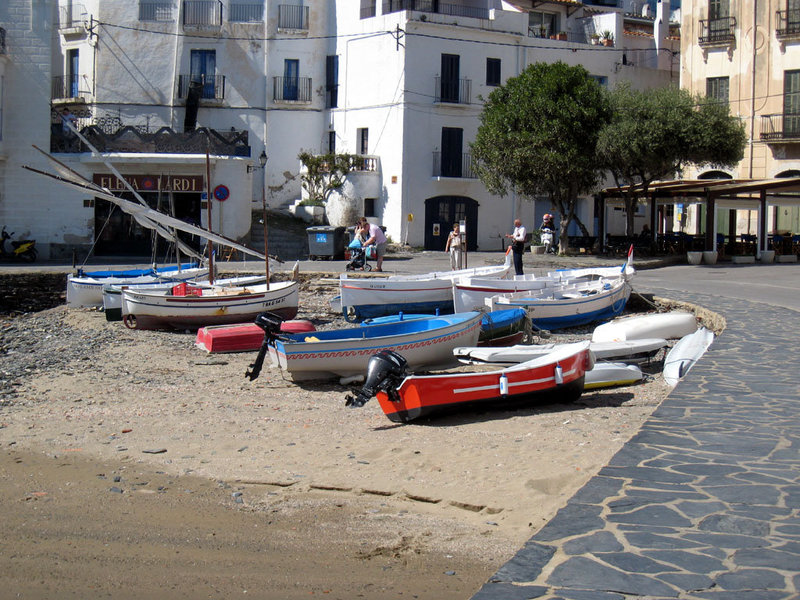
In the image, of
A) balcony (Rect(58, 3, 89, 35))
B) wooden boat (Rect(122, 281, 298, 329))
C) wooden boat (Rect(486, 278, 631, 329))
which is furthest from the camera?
balcony (Rect(58, 3, 89, 35))

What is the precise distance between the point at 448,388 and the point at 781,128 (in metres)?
32.0

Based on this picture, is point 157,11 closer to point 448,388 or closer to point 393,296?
point 393,296

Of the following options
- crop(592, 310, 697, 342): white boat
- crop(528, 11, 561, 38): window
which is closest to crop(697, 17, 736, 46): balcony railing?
crop(528, 11, 561, 38): window

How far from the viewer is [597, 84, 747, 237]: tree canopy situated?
3262 cm

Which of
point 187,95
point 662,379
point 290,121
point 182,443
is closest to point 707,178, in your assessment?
point 290,121

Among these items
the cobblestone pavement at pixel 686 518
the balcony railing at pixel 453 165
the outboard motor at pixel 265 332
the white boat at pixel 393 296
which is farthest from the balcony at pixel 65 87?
the cobblestone pavement at pixel 686 518

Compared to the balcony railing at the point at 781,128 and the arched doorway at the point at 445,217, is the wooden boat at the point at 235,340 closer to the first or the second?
the arched doorway at the point at 445,217

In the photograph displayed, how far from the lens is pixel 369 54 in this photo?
1564 inches

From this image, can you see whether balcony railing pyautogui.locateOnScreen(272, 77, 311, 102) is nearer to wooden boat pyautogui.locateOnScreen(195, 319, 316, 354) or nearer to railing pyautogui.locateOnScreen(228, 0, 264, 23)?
railing pyautogui.locateOnScreen(228, 0, 264, 23)

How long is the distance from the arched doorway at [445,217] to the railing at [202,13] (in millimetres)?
12668

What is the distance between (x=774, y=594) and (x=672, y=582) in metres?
0.52

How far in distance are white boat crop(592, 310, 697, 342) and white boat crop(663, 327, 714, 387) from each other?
1547 millimetres

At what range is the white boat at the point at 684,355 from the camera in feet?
44.0

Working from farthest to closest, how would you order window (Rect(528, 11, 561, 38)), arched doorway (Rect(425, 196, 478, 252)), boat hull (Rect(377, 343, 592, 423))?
1. window (Rect(528, 11, 561, 38))
2. arched doorway (Rect(425, 196, 478, 252))
3. boat hull (Rect(377, 343, 592, 423))
